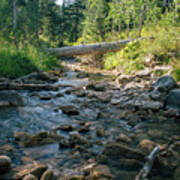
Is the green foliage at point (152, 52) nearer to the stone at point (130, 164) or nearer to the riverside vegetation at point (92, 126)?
the riverside vegetation at point (92, 126)

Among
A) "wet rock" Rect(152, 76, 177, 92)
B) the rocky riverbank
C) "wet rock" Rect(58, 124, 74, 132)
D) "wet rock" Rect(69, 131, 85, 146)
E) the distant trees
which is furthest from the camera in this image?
the distant trees

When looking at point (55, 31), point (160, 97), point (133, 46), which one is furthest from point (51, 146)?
point (55, 31)

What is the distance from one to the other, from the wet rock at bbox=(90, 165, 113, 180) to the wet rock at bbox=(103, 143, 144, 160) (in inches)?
11.5

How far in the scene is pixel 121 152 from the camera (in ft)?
8.80

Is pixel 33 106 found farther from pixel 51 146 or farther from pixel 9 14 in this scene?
pixel 9 14

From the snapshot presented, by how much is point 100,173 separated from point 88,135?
117 cm

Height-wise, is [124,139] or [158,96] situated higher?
[158,96]

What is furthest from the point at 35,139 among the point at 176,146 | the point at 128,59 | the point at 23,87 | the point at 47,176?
the point at 128,59

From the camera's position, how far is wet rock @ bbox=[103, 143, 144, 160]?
8.54ft

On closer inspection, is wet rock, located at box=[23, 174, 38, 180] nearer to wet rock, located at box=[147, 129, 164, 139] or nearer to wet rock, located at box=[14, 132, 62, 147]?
wet rock, located at box=[14, 132, 62, 147]

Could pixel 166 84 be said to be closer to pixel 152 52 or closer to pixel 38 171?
pixel 152 52

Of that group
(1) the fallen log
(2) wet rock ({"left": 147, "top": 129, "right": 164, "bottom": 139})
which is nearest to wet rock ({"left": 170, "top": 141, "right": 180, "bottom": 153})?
(2) wet rock ({"left": 147, "top": 129, "right": 164, "bottom": 139})

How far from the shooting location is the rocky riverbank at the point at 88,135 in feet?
7.74

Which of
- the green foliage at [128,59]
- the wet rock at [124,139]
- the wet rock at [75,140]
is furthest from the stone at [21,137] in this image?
the green foliage at [128,59]
